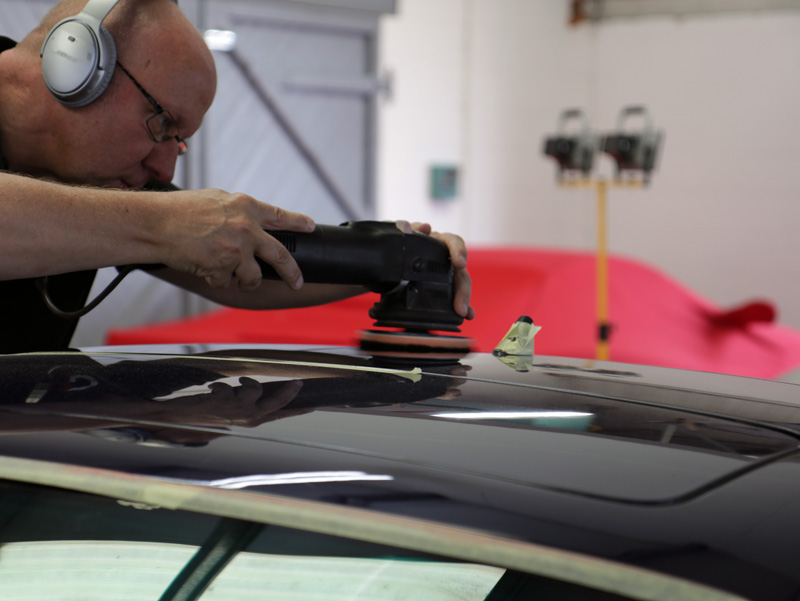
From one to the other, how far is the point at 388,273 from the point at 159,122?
2.03 feet

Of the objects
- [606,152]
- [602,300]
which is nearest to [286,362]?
[602,300]

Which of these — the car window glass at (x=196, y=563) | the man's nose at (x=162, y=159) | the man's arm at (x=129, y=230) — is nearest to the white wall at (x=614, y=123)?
the man's nose at (x=162, y=159)

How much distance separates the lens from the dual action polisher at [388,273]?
1.21m

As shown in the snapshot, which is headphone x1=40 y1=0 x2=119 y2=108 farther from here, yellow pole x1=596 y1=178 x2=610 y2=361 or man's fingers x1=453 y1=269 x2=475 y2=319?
yellow pole x1=596 y1=178 x2=610 y2=361

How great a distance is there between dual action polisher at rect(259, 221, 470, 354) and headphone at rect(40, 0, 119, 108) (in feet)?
1.62

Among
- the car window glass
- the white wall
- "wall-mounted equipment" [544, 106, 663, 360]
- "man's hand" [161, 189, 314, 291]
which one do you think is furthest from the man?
the white wall

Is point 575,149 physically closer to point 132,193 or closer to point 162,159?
point 162,159

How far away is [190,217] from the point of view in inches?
45.9

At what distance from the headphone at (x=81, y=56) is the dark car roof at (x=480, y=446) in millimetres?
663

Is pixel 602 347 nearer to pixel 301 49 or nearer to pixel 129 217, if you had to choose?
pixel 129 217

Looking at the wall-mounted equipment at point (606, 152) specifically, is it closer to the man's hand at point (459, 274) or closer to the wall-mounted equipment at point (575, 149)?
the wall-mounted equipment at point (575, 149)

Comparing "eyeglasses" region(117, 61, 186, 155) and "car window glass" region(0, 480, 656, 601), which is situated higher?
"eyeglasses" region(117, 61, 186, 155)

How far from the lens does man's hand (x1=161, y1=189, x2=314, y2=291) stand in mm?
1155

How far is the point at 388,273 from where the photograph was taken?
1.25 metres
